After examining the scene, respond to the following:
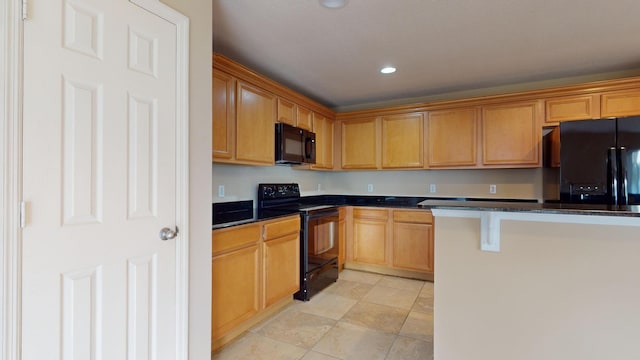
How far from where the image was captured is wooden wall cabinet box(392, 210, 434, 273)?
12.1 ft

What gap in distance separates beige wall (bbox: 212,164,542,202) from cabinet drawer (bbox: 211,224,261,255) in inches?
22.8

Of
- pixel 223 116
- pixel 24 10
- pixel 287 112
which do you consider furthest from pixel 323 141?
pixel 24 10

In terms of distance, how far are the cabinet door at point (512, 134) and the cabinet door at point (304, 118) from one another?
201 cm

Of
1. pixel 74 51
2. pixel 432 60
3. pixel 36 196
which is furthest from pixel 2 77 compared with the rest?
pixel 432 60

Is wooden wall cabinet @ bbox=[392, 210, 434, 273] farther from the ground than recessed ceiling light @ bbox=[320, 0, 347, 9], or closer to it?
closer to it

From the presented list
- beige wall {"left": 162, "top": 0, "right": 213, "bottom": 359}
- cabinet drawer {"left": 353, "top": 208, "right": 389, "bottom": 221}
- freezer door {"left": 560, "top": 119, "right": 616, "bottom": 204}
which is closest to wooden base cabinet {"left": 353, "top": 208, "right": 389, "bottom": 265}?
cabinet drawer {"left": 353, "top": 208, "right": 389, "bottom": 221}

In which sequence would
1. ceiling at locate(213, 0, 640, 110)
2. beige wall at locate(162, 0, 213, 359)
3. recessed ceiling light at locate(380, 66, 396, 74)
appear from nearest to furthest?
beige wall at locate(162, 0, 213, 359) → ceiling at locate(213, 0, 640, 110) → recessed ceiling light at locate(380, 66, 396, 74)

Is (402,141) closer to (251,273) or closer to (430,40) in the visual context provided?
(430,40)

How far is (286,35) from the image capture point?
238 centimetres

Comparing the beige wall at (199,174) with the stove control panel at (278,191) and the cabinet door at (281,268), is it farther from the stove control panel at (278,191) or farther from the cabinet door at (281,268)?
the stove control panel at (278,191)

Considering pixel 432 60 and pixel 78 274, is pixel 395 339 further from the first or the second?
pixel 432 60

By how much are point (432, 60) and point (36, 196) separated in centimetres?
294

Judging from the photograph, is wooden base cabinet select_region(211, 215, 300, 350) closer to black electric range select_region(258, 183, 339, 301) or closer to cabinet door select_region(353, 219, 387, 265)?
black electric range select_region(258, 183, 339, 301)

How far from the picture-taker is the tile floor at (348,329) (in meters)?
2.18
